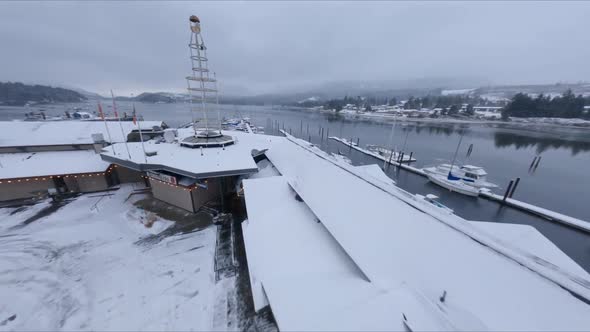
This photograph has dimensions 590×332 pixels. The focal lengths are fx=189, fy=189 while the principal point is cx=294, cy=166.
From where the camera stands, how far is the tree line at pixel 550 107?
214ft

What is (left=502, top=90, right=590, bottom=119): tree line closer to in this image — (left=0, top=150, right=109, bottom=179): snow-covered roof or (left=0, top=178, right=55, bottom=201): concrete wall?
(left=0, top=150, right=109, bottom=179): snow-covered roof

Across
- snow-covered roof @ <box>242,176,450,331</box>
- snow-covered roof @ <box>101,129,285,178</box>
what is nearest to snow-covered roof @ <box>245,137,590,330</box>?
snow-covered roof @ <box>242,176,450,331</box>

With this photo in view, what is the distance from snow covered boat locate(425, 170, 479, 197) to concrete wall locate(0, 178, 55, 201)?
39501 millimetres

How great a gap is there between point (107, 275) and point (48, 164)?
13.8m

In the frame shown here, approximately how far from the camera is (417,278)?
18.4 ft

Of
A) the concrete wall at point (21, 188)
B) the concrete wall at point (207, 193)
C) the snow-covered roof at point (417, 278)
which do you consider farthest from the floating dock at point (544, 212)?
the concrete wall at point (21, 188)

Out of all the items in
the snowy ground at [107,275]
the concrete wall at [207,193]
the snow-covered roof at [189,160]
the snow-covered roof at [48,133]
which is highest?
the snow-covered roof at [48,133]

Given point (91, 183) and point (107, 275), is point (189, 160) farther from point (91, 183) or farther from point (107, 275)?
point (91, 183)

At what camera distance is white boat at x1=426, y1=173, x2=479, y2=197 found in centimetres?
2167

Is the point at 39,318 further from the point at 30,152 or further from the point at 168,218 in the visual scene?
the point at 30,152

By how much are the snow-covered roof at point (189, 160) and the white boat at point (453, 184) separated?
23.1 meters

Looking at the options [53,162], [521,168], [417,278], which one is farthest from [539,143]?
[53,162]

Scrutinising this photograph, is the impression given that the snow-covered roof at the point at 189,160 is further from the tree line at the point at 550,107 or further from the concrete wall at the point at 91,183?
the tree line at the point at 550,107

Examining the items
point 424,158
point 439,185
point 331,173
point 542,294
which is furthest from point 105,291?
point 424,158
